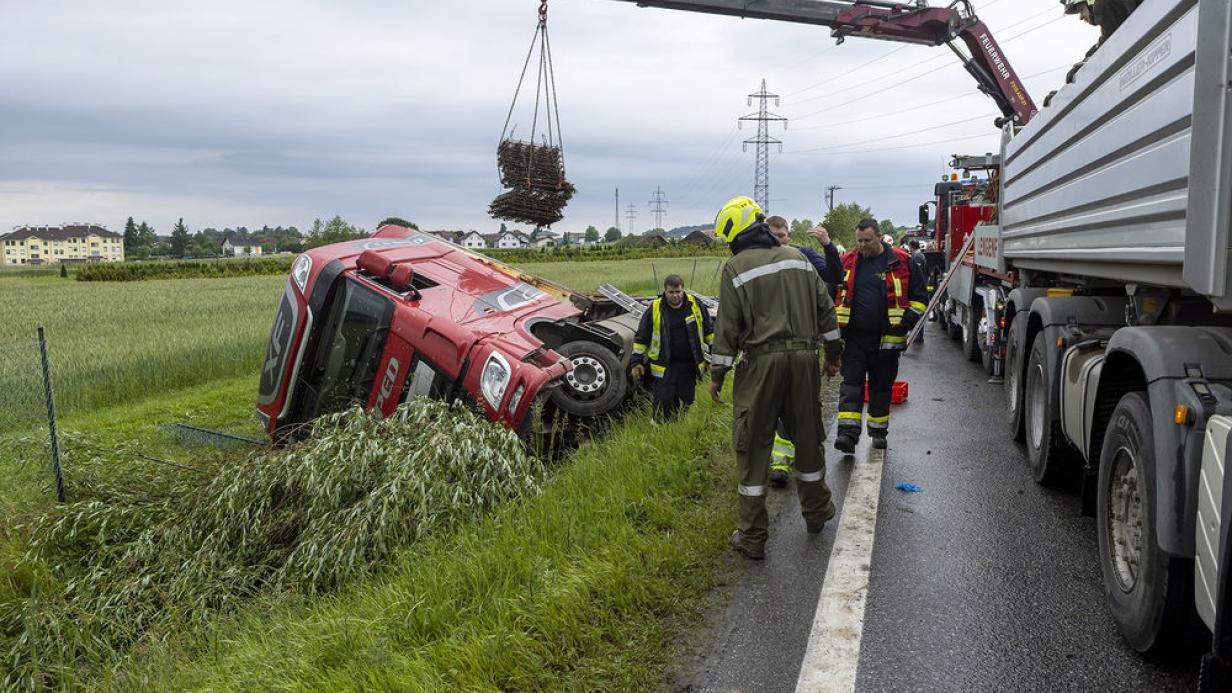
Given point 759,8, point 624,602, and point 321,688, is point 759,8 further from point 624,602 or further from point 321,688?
point 321,688

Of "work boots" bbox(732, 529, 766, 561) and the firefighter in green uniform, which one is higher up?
the firefighter in green uniform

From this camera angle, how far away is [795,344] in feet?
13.9

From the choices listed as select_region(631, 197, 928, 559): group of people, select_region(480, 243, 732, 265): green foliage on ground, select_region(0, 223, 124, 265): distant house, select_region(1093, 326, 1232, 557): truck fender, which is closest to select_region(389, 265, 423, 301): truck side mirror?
select_region(631, 197, 928, 559): group of people

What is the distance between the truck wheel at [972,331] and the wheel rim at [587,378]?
5.39m

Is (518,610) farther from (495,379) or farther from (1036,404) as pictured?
(1036,404)

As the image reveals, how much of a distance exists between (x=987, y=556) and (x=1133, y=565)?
2.86ft

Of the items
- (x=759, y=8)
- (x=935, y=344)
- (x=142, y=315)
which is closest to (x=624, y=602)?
(x=759, y=8)

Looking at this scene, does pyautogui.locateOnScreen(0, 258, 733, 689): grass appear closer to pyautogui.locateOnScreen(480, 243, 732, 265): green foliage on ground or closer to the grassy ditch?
the grassy ditch

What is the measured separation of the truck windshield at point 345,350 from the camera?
7.05 metres

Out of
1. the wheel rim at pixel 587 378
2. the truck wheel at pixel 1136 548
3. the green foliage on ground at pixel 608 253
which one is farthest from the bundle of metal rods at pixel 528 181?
the green foliage on ground at pixel 608 253

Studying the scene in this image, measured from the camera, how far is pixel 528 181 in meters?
9.66

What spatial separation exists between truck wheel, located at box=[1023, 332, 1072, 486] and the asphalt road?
0.14 metres

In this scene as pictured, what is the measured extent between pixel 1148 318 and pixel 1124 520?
118 cm

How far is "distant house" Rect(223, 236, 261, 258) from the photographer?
409 ft
